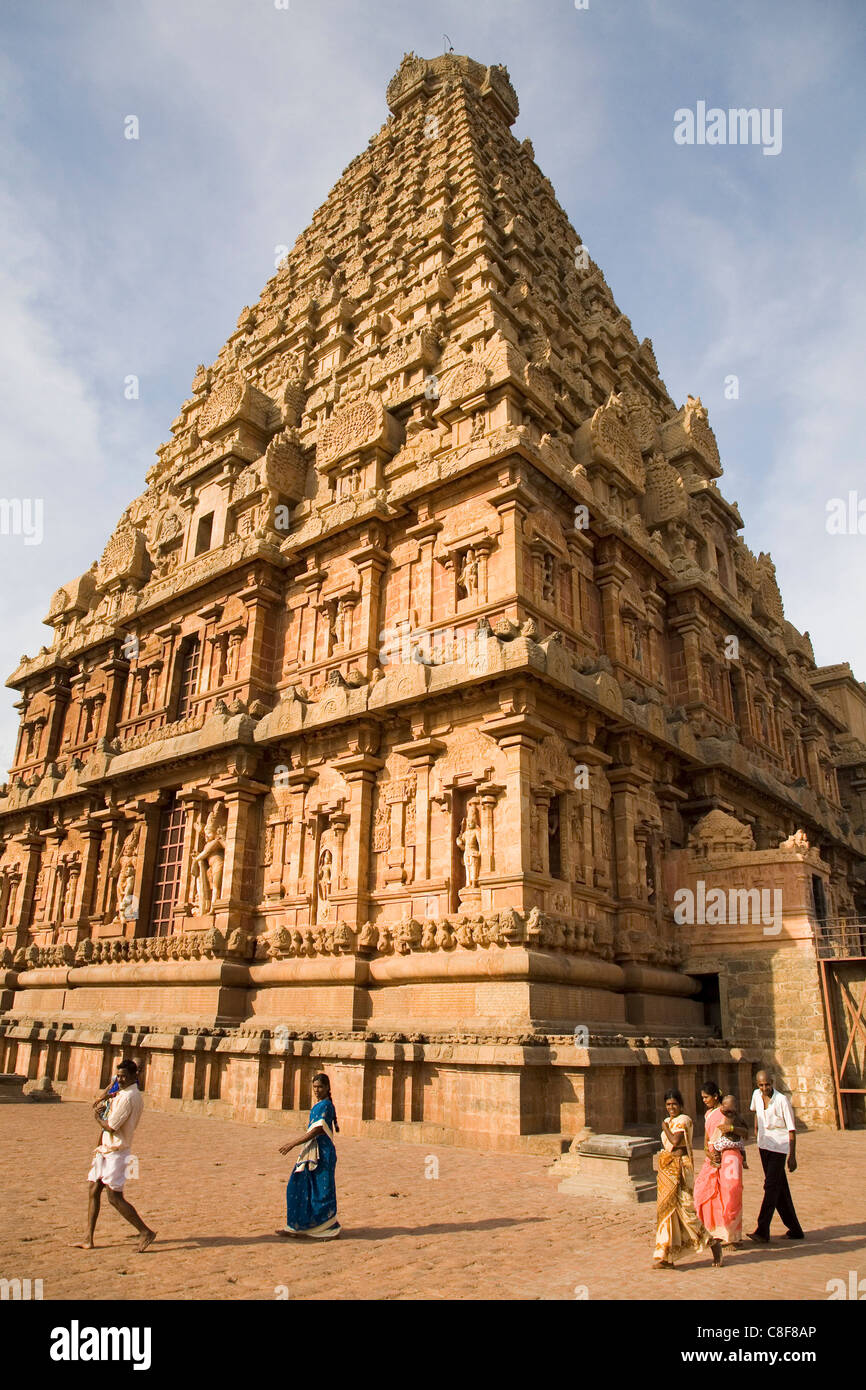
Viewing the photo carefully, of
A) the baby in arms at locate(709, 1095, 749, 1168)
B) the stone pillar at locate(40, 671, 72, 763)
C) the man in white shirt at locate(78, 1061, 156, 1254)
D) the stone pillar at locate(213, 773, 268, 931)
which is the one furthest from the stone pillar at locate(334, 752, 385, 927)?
the stone pillar at locate(40, 671, 72, 763)

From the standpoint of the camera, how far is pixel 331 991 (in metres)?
18.0

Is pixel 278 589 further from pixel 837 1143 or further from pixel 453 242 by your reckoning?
pixel 837 1143

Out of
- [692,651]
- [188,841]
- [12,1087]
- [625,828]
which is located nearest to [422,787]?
[625,828]

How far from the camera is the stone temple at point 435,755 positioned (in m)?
16.3

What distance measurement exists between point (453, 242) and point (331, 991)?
22.7m

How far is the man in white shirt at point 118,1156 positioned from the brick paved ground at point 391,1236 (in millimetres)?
216

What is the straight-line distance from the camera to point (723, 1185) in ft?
26.7

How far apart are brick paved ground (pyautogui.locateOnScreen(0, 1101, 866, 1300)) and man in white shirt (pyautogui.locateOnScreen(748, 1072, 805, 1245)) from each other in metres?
0.21

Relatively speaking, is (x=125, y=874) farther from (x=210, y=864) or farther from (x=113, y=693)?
(x=113, y=693)

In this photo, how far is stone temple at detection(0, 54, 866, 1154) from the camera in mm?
16328

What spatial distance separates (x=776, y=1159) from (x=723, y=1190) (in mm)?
892

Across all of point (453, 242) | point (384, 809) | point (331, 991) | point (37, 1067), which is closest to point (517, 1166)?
point (331, 991)

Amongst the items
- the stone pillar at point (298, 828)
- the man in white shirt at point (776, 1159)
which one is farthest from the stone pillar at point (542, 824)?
the man in white shirt at point (776, 1159)
